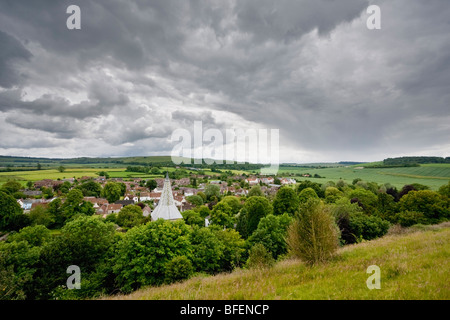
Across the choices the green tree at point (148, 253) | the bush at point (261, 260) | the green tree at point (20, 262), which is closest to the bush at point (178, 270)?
the green tree at point (148, 253)

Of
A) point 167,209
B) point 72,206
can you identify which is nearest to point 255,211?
point 167,209

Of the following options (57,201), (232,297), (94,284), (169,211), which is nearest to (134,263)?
(94,284)

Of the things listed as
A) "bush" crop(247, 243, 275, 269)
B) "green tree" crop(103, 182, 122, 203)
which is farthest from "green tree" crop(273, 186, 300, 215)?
"green tree" crop(103, 182, 122, 203)

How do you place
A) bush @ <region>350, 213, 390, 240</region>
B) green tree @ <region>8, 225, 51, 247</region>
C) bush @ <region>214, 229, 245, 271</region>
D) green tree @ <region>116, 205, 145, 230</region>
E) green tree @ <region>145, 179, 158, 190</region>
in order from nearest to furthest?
bush @ <region>214, 229, 245, 271</region>
green tree @ <region>8, 225, 51, 247</region>
bush @ <region>350, 213, 390, 240</region>
green tree @ <region>116, 205, 145, 230</region>
green tree @ <region>145, 179, 158, 190</region>

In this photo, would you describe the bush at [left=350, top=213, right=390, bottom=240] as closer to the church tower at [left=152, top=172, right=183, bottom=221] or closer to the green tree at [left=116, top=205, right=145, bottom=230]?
the church tower at [left=152, top=172, right=183, bottom=221]

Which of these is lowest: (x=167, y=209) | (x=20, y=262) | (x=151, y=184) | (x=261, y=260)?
(x=151, y=184)

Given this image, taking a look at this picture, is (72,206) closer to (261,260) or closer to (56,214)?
(56,214)
